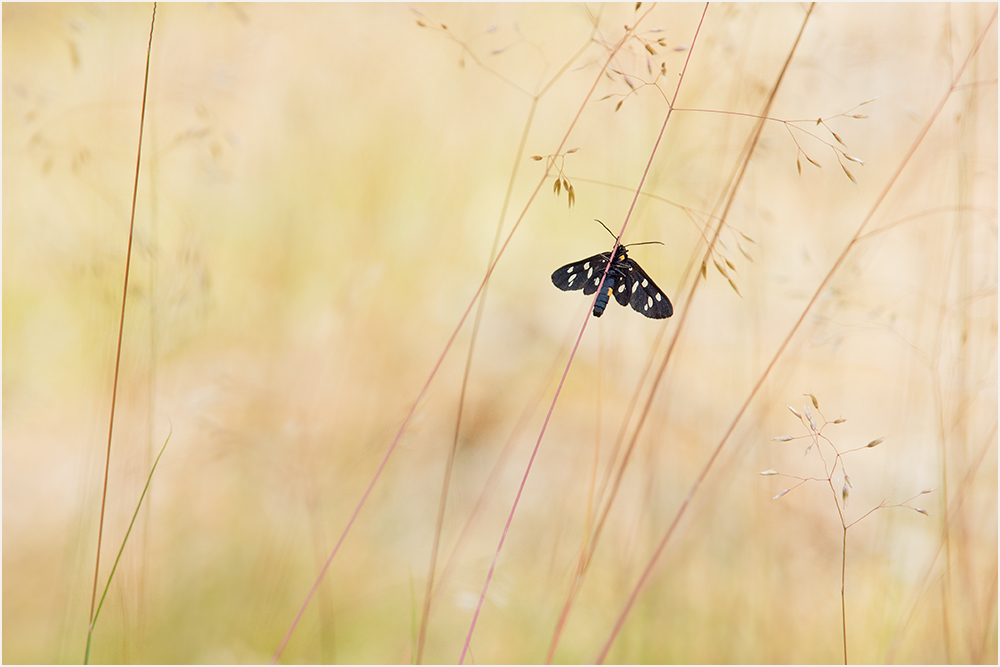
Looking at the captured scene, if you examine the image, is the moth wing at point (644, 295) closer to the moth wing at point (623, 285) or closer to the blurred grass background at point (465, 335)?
the moth wing at point (623, 285)

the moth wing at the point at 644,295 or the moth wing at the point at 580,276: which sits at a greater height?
the moth wing at the point at 580,276

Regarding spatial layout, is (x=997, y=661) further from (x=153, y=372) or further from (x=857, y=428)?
(x=153, y=372)

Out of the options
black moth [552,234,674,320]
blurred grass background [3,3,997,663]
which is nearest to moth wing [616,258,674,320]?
black moth [552,234,674,320]

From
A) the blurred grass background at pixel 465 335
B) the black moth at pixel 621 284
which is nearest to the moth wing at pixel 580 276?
the black moth at pixel 621 284

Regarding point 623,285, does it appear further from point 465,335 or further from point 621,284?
point 465,335

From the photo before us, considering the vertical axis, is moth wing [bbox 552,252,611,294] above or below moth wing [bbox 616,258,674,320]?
above

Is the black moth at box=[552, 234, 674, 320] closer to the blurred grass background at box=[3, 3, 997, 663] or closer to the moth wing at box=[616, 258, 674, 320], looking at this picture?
the moth wing at box=[616, 258, 674, 320]
